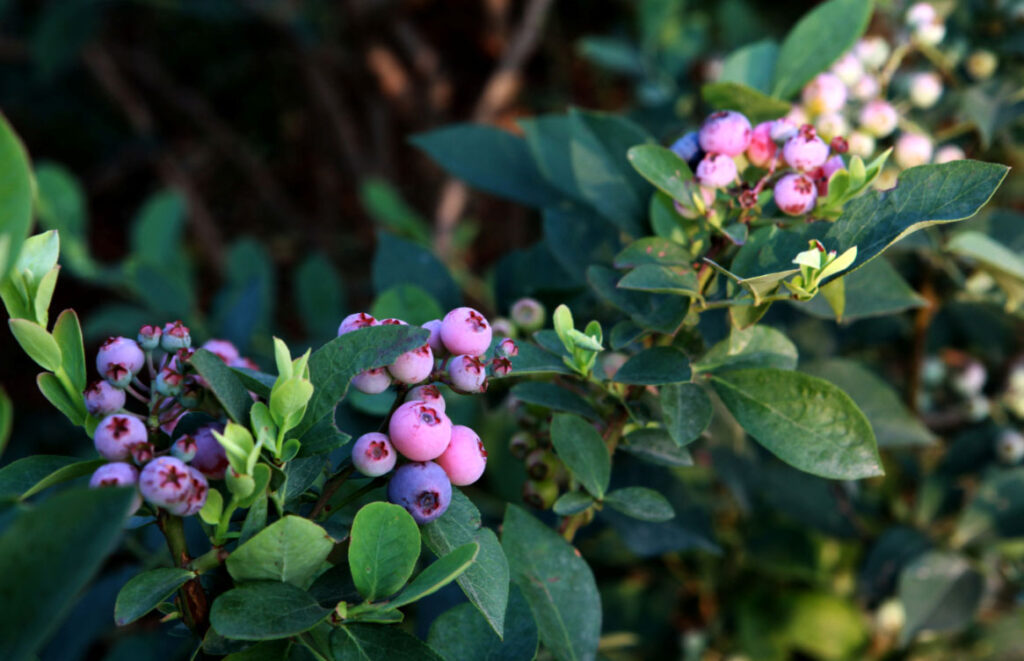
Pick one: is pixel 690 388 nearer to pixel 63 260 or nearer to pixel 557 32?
pixel 63 260

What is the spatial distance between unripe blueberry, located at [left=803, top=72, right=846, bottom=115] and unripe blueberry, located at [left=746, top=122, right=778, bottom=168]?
21 centimetres

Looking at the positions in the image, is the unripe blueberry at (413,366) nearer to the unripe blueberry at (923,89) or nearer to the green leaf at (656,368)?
the green leaf at (656,368)

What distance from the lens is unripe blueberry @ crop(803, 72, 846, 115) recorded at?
97 centimetres

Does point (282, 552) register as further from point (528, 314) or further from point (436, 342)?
point (528, 314)

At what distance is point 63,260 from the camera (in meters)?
1.71

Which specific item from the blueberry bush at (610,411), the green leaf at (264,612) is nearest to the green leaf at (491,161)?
the blueberry bush at (610,411)

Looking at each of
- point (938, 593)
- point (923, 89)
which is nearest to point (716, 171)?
point (923, 89)

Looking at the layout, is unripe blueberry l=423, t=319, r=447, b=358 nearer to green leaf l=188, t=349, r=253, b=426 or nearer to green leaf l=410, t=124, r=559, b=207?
green leaf l=188, t=349, r=253, b=426

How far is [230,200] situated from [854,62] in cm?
254

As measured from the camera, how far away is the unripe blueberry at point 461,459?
0.64 meters

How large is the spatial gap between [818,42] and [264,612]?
81cm

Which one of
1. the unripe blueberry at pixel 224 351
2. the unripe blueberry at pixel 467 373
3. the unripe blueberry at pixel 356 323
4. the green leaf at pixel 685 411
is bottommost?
the unripe blueberry at pixel 224 351

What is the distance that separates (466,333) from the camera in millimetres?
656

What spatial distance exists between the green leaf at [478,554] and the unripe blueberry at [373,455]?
6 cm
